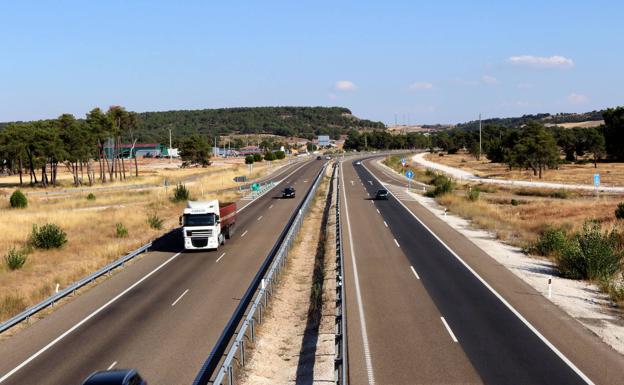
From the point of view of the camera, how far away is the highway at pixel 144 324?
1648cm

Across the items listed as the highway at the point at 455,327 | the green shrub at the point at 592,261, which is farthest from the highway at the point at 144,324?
the green shrub at the point at 592,261

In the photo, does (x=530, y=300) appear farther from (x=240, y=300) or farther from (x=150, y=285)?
(x=150, y=285)

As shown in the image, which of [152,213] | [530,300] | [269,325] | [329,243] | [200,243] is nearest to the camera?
[269,325]

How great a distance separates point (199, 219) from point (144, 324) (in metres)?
14.0

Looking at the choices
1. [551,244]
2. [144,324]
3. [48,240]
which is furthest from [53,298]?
[551,244]

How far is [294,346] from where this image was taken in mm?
18953

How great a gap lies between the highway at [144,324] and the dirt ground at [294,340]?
63.4 inches

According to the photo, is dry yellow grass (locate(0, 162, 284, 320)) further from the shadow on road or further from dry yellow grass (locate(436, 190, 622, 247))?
dry yellow grass (locate(436, 190, 622, 247))

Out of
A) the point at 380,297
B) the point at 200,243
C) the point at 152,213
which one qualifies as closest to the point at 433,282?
the point at 380,297

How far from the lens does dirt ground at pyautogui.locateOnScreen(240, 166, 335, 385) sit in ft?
52.9

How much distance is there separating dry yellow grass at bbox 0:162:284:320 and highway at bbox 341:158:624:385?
1386 centimetres

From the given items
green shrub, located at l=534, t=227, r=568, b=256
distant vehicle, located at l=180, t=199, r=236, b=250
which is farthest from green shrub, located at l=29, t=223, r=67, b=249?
green shrub, located at l=534, t=227, r=568, b=256

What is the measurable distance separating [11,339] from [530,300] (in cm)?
1898

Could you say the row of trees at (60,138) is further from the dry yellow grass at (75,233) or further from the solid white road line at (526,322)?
the solid white road line at (526,322)
